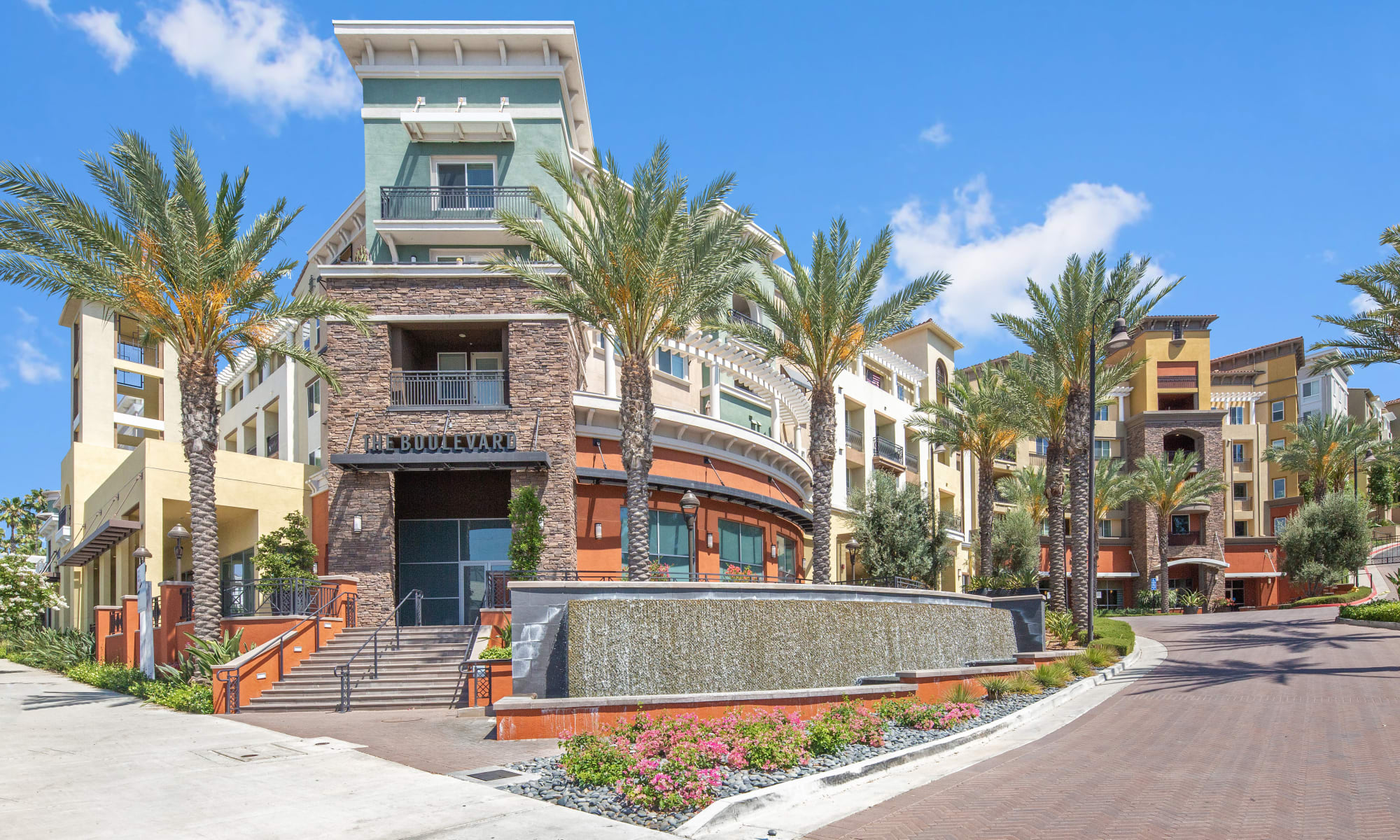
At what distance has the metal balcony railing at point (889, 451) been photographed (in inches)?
1895

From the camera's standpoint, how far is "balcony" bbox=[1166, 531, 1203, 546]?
60.3 meters

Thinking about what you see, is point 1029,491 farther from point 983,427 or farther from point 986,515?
point 986,515

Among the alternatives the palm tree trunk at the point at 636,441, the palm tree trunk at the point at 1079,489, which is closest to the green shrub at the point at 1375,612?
the palm tree trunk at the point at 1079,489

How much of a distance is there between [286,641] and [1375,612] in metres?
32.0

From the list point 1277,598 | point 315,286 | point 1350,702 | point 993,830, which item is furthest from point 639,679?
point 1277,598

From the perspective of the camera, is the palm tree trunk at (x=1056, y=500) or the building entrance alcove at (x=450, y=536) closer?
the building entrance alcove at (x=450, y=536)

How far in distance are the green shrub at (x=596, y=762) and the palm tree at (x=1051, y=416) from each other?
2304 centimetres

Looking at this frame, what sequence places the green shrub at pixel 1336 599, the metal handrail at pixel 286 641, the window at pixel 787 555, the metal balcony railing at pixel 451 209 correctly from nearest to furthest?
the metal handrail at pixel 286 641 → the metal balcony railing at pixel 451 209 → the window at pixel 787 555 → the green shrub at pixel 1336 599

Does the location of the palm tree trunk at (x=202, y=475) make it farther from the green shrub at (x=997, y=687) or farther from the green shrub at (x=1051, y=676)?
the green shrub at (x=1051, y=676)

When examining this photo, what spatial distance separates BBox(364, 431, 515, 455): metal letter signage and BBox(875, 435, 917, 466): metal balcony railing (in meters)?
26.2

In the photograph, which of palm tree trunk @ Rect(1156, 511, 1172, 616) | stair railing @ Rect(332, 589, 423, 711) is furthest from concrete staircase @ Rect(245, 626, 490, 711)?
palm tree trunk @ Rect(1156, 511, 1172, 616)

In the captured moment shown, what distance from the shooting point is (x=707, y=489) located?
29422 millimetres

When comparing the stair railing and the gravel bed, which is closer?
the gravel bed

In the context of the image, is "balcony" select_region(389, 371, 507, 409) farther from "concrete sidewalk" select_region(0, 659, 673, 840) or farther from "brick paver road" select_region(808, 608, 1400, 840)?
"brick paver road" select_region(808, 608, 1400, 840)
